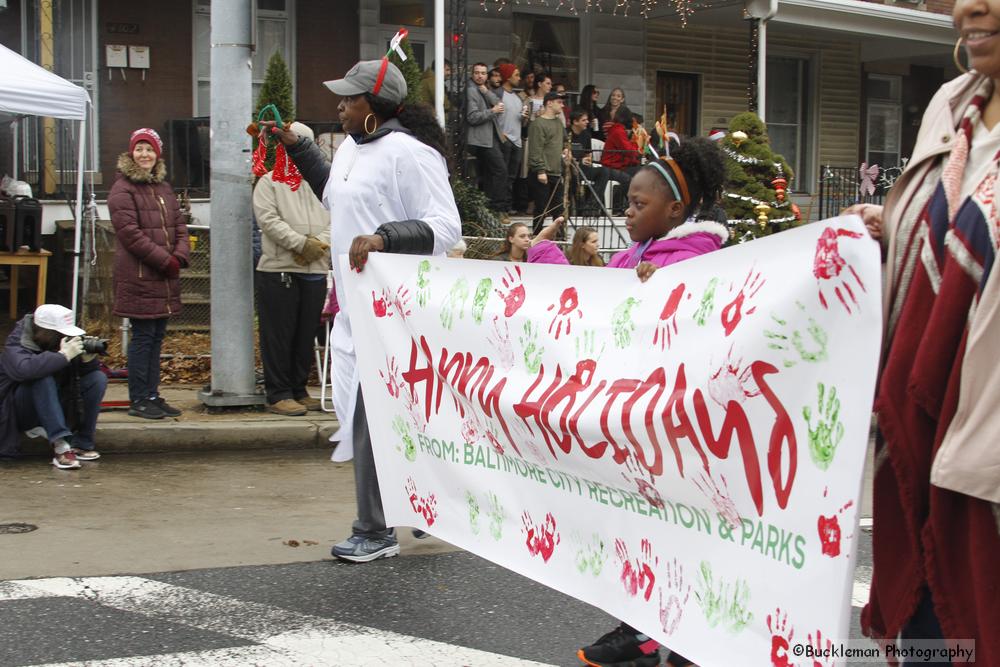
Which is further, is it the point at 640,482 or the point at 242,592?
the point at 242,592

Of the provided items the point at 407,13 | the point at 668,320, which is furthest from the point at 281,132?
the point at 407,13

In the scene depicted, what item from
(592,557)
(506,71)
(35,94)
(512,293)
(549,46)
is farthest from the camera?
(549,46)

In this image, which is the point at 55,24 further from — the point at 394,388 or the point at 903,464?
the point at 903,464

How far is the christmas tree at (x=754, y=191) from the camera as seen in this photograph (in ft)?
37.9

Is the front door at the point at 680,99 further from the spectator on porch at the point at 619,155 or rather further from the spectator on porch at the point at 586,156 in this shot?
the spectator on porch at the point at 619,155

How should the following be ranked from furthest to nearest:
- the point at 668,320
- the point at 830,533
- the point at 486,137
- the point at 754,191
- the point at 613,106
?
the point at 613,106, the point at 486,137, the point at 754,191, the point at 668,320, the point at 830,533

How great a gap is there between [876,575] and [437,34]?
11.6 metres

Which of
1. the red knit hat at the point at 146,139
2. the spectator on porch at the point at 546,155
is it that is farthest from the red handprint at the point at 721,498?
the spectator on porch at the point at 546,155

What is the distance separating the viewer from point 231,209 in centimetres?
857

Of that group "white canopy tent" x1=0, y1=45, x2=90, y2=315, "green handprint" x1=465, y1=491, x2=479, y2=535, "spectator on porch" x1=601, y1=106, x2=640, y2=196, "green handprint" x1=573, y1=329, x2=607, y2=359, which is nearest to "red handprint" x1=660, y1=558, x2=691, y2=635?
"green handprint" x1=573, y1=329, x2=607, y2=359

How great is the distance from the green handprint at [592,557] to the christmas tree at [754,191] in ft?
25.9

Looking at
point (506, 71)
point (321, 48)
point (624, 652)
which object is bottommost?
point (624, 652)

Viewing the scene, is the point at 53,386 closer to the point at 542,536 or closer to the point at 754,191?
the point at 542,536

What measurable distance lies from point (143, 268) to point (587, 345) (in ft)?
17.7
